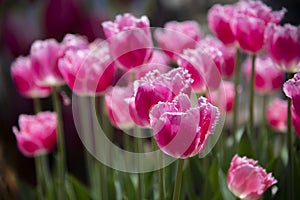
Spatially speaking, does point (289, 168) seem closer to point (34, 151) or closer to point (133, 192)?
point (133, 192)

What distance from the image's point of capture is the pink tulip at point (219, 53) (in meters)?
0.62

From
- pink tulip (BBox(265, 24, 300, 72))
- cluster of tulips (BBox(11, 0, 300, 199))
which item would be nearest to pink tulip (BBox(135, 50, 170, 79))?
cluster of tulips (BBox(11, 0, 300, 199))

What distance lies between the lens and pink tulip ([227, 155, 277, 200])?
0.56m

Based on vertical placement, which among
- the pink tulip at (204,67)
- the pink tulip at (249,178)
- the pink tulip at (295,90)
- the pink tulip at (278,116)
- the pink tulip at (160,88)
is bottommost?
the pink tulip at (249,178)

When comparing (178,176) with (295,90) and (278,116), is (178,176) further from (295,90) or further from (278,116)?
(278,116)

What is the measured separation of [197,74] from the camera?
60cm

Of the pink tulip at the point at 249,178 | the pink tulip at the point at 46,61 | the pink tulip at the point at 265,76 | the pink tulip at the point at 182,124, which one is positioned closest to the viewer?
the pink tulip at the point at 182,124

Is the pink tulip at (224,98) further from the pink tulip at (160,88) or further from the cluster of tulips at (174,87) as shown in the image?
the pink tulip at (160,88)

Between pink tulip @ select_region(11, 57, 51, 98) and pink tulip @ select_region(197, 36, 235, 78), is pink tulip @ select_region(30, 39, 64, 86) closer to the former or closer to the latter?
pink tulip @ select_region(11, 57, 51, 98)

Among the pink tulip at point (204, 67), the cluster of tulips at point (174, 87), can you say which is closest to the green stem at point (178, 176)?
the cluster of tulips at point (174, 87)

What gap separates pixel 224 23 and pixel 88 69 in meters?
0.16

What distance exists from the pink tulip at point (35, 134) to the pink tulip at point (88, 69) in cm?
13

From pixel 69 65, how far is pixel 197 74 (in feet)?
0.40

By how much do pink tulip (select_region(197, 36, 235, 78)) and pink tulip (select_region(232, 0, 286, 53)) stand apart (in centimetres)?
3
